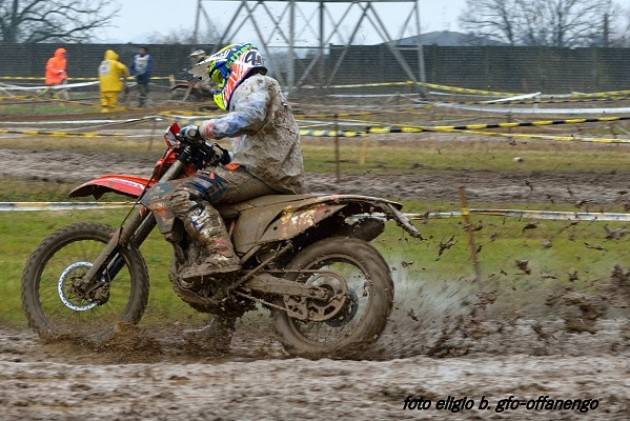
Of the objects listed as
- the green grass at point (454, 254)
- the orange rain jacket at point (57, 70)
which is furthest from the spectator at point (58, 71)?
the green grass at point (454, 254)

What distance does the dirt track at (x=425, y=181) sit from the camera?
13969 millimetres

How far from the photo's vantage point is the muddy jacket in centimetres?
666

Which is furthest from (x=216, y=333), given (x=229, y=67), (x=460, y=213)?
(x=460, y=213)

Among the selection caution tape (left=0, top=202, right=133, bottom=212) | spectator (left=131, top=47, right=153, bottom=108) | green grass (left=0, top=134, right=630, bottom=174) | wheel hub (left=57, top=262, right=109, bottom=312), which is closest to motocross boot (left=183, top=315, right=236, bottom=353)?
wheel hub (left=57, top=262, right=109, bottom=312)

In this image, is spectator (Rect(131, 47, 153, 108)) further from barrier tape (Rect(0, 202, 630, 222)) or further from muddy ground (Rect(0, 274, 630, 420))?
muddy ground (Rect(0, 274, 630, 420))

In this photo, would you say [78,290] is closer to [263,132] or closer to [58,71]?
[263,132]

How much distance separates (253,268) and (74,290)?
123cm

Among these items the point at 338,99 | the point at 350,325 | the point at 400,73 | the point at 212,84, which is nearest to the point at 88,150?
the point at 212,84

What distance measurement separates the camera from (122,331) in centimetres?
700

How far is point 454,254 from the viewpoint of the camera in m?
10.0

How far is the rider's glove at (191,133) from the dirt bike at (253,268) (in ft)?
0.22

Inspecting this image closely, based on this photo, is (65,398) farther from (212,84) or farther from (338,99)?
(338,99)

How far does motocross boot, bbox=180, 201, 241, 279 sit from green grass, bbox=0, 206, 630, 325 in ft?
5.22

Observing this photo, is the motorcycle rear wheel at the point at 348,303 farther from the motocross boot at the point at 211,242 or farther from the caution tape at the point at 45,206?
the caution tape at the point at 45,206
